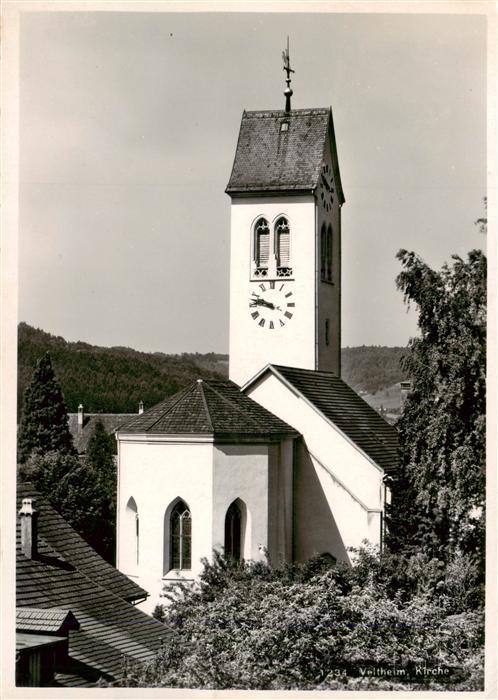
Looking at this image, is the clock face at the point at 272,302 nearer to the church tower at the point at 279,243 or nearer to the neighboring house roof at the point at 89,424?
the church tower at the point at 279,243

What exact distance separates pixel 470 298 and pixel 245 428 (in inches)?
288

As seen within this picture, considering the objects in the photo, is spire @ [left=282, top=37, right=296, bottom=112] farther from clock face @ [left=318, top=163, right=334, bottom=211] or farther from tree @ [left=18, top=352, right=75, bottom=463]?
tree @ [left=18, top=352, right=75, bottom=463]

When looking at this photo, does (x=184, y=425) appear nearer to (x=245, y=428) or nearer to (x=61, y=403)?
(x=245, y=428)

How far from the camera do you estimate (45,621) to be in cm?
1536

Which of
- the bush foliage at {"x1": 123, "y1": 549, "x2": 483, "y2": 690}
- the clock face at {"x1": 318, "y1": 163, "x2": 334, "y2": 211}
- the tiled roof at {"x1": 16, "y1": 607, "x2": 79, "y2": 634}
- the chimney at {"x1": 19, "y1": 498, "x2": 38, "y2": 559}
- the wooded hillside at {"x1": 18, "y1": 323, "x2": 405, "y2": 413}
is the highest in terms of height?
the clock face at {"x1": 318, "y1": 163, "x2": 334, "y2": 211}

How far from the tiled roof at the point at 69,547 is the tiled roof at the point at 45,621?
310cm

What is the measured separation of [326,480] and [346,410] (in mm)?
3020

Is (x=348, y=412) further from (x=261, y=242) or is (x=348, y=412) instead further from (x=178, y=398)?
(x=178, y=398)

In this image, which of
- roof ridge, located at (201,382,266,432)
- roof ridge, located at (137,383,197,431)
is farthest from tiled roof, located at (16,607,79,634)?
roof ridge, located at (201,382,266,432)

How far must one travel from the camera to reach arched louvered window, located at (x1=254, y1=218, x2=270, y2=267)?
2992 centimetres

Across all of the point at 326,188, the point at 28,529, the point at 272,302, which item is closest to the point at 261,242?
the point at 272,302

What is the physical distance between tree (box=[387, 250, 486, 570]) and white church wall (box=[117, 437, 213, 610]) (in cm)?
510

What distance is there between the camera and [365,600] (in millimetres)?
17188

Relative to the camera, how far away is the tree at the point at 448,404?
19.4 m
